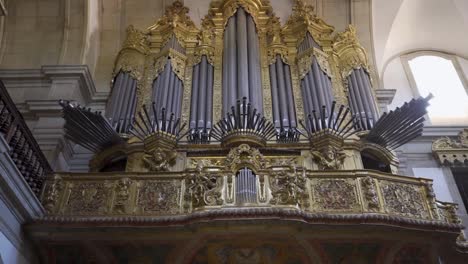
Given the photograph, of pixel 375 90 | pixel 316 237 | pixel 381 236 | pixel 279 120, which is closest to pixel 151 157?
pixel 279 120

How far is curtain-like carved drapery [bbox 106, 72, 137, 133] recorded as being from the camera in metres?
9.99

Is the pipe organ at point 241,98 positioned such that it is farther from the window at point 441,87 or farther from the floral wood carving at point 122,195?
the window at point 441,87

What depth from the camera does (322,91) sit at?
10.4 m

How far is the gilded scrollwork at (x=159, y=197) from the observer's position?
25.6 feet

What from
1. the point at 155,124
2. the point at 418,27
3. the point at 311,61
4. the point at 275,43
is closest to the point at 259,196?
the point at 155,124

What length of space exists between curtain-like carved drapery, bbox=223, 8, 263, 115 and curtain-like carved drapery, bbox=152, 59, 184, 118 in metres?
0.97

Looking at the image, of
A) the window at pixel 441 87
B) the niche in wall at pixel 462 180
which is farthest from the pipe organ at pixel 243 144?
the window at pixel 441 87

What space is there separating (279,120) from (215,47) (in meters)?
2.91

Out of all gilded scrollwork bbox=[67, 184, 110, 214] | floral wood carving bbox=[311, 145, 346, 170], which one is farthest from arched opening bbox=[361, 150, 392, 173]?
gilded scrollwork bbox=[67, 184, 110, 214]

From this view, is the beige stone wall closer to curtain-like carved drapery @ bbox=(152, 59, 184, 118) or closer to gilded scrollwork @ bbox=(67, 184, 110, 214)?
curtain-like carved drapery @ bbox=(152, 59, 184, 118)

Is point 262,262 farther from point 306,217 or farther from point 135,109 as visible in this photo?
point 135,109

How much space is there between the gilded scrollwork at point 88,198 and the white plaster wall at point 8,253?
966 mm

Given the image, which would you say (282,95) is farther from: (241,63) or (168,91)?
(168,91)

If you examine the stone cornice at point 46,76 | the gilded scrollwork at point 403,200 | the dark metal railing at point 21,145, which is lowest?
the gilded scrollwork at point 403,200
